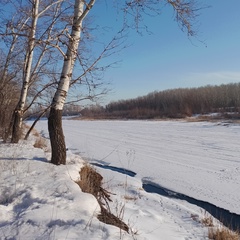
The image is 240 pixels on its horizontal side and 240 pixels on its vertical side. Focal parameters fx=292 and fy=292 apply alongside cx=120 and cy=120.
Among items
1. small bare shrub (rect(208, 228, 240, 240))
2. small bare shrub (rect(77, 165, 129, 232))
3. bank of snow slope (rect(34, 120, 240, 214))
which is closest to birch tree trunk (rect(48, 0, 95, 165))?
small bare shrub (rect(77, 165, 129, 232))

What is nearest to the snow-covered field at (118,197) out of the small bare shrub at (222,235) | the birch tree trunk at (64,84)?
the small bare shrub at (222,235)

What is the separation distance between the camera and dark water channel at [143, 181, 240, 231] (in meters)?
5.38

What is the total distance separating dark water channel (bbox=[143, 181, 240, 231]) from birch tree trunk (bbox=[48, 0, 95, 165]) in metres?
2.59

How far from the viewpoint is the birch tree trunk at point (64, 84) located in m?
6.27

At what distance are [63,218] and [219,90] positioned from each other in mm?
54320

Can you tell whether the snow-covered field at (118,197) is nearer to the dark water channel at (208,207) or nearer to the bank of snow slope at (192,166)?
the bank of snow slope at (192,166)

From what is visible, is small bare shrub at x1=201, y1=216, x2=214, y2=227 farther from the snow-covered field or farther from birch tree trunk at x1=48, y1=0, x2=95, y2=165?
birch tree trunk at x1=48, y1=0, x2=95, y2=165

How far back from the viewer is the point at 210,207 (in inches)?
244

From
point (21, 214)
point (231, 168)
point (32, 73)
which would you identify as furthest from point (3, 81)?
point (21, 214)

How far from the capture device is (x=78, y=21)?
6293mm

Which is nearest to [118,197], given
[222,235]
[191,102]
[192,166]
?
[222,235]

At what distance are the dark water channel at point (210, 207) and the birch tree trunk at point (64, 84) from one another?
102 inches

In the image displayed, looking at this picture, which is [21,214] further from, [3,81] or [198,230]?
[3,81]

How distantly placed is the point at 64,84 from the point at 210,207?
4.11 meters
